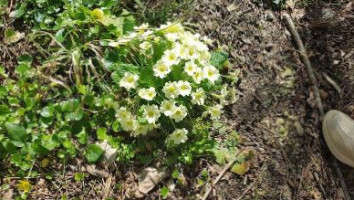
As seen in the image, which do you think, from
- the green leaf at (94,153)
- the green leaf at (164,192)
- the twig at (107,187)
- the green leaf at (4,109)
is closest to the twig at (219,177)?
the green leaf at (164,192)

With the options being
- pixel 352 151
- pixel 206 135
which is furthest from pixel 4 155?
pixel 352 151

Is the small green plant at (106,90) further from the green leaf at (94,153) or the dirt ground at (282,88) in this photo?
the dirt ground at (282,88)

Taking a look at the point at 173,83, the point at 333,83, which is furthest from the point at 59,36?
the point at 333,83

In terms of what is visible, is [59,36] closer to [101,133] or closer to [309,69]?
[101,133]

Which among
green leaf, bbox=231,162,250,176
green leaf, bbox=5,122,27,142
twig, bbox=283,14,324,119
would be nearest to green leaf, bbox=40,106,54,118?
green leaf, bbox=5,122,27,142

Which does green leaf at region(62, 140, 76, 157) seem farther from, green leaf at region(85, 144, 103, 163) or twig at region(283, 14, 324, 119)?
twig at region(283, 14, 324, 119)
